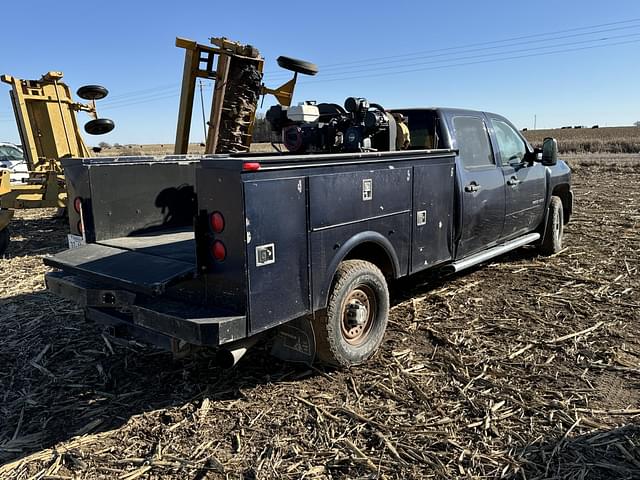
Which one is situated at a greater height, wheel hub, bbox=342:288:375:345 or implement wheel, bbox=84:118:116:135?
implement wheel, bbox=84:118:116:135

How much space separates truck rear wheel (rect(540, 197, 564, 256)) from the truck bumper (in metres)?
5.57

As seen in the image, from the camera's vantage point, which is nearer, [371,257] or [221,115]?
[371,257]

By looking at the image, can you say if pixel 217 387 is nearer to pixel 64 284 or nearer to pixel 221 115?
pixel 64 284

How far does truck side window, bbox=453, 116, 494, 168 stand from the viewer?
18.1 ft

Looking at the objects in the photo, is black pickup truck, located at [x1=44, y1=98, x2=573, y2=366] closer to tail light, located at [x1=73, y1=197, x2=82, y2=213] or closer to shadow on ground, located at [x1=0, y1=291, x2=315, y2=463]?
tail light, located at [x1=73, y1=197, x2=82, y2=213]

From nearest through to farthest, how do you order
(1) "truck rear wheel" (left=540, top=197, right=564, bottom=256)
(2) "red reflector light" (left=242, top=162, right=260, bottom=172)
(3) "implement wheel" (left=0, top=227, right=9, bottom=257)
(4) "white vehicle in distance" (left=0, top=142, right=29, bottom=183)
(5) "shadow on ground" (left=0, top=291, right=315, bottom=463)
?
1. (2) "red reflector light" (left=242, top=162, right=260, bottom=172)
2. (5) "shadow on ground" (left=0, top=291, right=315, bottom=463)
3. (1) "truck rear wheel" (left=540, top=197, right=564, bottom=256)
4. (3) "implement wheel" (left=0, top=227, right=9, bottom=257)
5. (4) "white vehicle in distance" (left=0, top=142, right=29, bottom=183)

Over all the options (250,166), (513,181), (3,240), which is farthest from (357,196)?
(3,240)

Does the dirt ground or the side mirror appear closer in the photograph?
the dirt ground

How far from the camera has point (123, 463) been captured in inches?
122

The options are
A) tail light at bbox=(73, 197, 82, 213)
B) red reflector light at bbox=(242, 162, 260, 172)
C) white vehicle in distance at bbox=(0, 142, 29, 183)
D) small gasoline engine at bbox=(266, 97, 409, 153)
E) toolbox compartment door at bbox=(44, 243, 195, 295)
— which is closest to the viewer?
red reflector light at bbox=(242, 162, 260, 172)

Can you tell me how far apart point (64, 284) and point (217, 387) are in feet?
4.30

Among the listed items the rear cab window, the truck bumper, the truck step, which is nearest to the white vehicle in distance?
the rear cab window

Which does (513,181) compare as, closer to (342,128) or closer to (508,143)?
(508,143)

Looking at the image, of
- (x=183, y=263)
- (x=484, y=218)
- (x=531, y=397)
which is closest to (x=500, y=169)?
(x=484, y=218)
